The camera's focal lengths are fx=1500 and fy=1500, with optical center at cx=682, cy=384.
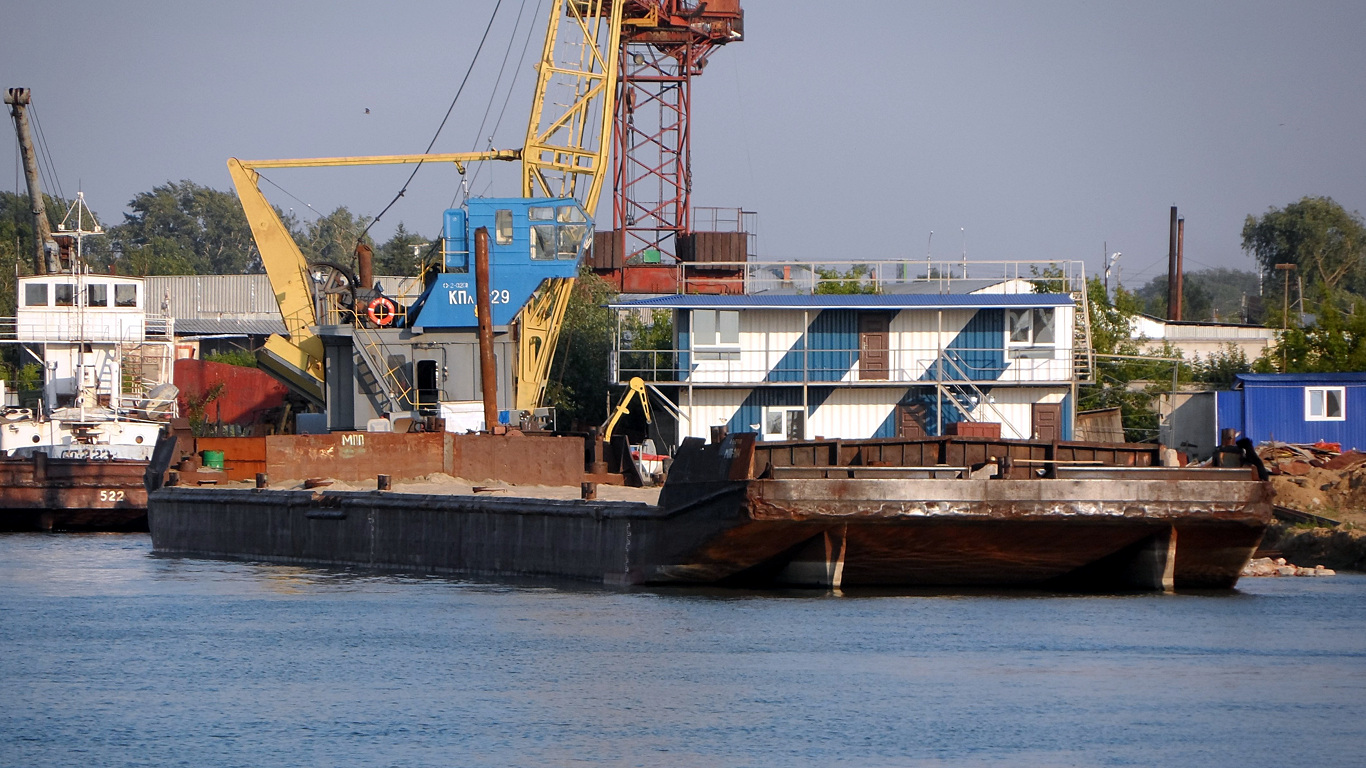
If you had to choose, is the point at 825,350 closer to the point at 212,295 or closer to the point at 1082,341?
the point at 1082,341

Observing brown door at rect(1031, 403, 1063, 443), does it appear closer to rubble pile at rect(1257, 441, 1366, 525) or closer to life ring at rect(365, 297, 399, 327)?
rubble pile at rect(1257, 441, 1366, 525)

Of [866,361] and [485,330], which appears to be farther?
[866,361]

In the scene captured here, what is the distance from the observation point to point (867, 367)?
3575 centimetres

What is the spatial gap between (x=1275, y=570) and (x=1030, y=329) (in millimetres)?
13237

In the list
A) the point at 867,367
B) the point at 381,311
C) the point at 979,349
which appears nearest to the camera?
the point at 381,311

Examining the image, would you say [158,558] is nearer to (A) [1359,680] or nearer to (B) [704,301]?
(B) [704,301]

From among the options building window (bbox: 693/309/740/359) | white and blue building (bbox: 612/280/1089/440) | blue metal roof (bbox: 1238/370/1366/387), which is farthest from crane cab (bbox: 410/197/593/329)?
blue metal roof (bbox: 1238/370/1366/387)

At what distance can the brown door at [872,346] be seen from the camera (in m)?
35.8

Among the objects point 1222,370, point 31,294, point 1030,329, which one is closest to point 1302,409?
point 1030,329

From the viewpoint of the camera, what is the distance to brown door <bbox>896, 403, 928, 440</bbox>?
1387 inches

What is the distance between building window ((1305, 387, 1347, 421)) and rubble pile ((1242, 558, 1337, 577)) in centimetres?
1158

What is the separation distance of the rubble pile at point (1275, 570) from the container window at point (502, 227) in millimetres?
15684

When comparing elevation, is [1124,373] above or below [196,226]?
below

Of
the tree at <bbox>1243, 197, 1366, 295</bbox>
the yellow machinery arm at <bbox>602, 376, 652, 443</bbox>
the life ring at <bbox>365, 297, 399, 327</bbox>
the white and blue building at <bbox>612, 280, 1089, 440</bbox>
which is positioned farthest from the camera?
the tree at <bbox>1243, 197, 1366, 295</bbox>
